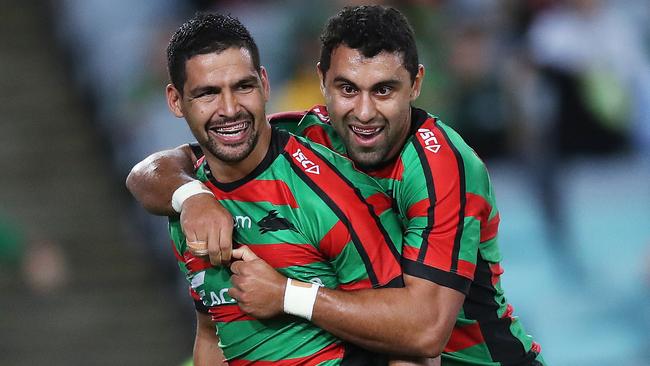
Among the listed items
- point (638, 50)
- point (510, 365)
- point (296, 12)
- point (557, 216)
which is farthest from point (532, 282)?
point (510, 365)

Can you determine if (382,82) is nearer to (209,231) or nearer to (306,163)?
(306,163)

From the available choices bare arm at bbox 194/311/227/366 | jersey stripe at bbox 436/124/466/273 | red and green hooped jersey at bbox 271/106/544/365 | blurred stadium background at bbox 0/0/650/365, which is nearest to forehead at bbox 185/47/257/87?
red and green hooped jersey at bbox 271/106/544/365

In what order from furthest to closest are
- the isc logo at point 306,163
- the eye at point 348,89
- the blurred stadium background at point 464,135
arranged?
1. the blurred stadium background at point 464,135
2. the eye at point 348,89
3. the isc logo at point 306,163

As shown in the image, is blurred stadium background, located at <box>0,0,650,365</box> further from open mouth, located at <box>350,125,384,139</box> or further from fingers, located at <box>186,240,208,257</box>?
fingers, located at <box>186,240,208,257</box>

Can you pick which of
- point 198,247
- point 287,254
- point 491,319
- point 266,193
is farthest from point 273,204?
point 491,319

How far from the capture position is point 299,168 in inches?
147

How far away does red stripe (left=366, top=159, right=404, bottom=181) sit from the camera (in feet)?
12.9

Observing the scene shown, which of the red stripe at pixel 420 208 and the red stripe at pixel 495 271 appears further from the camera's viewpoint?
the red stripe at pixel 495 271

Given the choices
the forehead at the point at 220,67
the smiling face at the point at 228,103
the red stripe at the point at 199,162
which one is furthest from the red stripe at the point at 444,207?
the red stripe at the point at 199,162

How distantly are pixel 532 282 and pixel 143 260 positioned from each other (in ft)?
10.9

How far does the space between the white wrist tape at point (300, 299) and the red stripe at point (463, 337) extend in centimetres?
68

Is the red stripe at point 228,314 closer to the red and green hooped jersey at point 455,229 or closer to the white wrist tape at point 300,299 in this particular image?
the white wrist tape at point 300,299

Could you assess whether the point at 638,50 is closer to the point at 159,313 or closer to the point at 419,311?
the point at 159,313

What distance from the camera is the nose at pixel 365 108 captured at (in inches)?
157
